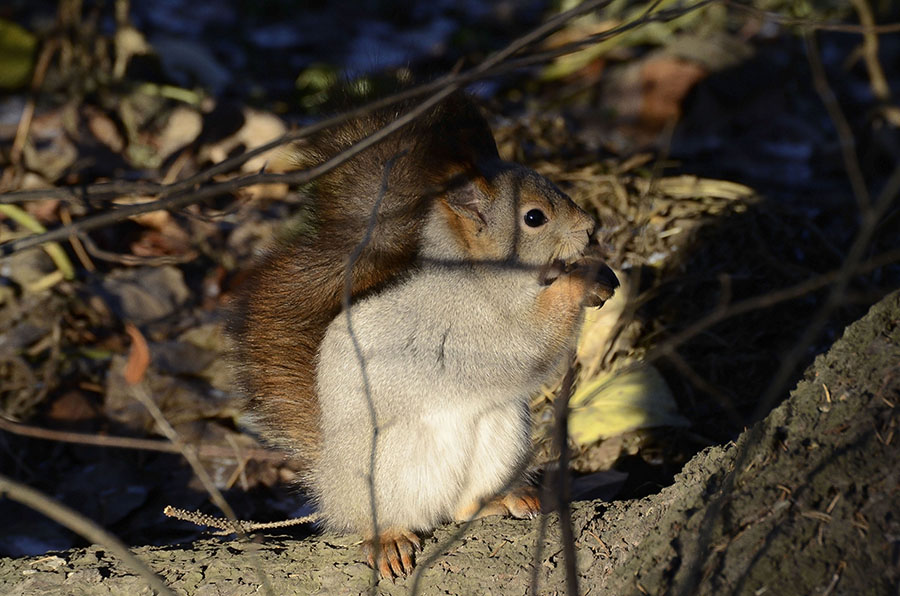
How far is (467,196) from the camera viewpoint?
6.14 ft

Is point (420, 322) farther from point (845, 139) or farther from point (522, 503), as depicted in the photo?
point (845, 139)

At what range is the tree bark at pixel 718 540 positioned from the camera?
1.24 m

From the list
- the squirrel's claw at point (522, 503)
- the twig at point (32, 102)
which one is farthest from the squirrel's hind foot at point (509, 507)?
the twig at point (32, 102)

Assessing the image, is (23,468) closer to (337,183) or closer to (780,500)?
(337,183)

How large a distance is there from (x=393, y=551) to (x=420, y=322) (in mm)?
469

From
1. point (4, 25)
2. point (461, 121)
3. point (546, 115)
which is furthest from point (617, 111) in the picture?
point (4, 25)

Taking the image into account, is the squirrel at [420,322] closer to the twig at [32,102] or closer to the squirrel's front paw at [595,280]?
the squirrel's front paw at [595,280]

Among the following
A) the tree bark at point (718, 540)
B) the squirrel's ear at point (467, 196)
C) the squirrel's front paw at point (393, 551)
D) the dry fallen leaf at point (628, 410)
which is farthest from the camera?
the dry fallen leaf at point (628, 410)

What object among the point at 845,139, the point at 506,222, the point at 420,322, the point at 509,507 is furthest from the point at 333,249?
the point at 845,139

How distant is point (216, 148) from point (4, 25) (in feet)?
3.51

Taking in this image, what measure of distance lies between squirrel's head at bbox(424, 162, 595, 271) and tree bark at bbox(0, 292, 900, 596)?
1.85ft

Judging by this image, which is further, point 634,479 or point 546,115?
point 546,115

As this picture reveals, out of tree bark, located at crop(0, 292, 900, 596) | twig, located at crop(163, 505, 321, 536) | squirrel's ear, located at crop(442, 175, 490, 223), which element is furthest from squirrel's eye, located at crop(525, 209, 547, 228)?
twig, located at crop(163, 505, 321, 536)

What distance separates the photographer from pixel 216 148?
138 inches
